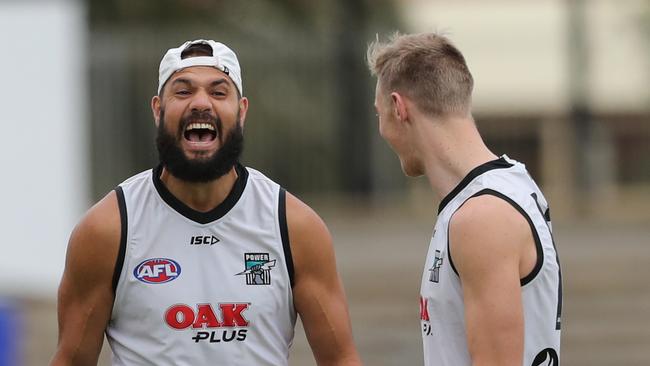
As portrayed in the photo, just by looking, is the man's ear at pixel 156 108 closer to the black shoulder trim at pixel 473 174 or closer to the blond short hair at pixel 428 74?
the blond short hair at pixel 428 74

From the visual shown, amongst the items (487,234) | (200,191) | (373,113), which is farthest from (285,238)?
(373,113)

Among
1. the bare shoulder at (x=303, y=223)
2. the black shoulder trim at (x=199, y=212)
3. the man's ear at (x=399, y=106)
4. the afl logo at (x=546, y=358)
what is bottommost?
the afl logo at (x=546, y=358)

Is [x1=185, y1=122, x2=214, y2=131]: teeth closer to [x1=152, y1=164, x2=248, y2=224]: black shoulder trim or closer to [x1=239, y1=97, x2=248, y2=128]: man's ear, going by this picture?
[x1=239, y1=97, x2=248, y2=128]: man's ear

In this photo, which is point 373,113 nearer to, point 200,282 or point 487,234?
point 200,282

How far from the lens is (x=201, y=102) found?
12.7 feet

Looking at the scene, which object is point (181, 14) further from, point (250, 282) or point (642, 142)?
point (250, 282)

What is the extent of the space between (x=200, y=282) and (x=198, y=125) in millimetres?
488

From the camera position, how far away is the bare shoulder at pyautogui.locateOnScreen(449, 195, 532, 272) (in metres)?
3.25

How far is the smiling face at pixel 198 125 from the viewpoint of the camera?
12.6 ft

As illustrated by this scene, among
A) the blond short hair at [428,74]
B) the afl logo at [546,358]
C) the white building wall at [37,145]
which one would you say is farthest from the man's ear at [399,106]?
the white building wall at [37,145]

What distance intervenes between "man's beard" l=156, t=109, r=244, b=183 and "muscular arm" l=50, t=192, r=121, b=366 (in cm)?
25

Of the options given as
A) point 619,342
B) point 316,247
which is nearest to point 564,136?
point 619,342

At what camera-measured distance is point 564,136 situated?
1536 cm

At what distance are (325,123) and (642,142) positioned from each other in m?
3.77
